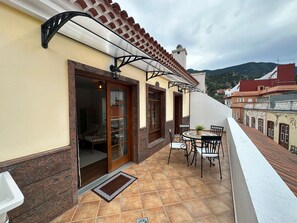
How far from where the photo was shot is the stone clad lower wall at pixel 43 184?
4.95 feet

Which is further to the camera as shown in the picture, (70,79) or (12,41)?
(70,79)

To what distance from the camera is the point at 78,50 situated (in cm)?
213

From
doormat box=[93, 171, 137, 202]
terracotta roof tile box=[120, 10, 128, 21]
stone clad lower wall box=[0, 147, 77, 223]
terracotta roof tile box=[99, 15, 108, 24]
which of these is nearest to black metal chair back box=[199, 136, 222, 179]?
doormat box=[93, 171, 137, 202]

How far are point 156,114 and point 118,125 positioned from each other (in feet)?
6.95

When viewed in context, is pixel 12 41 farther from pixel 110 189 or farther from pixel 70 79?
pixel 110 189

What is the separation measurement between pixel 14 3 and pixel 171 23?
18.3 feet

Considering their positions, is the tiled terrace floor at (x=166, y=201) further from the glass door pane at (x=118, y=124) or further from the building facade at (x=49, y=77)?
the glass door pane at (x=118, y=124)

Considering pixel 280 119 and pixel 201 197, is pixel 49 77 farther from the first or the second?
pixel 280 119

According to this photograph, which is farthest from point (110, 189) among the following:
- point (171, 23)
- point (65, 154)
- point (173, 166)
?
point (171, 23)

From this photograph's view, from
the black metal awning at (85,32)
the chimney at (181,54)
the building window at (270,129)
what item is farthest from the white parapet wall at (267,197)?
the building window at (270,129)

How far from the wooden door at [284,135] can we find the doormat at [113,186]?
13.1 meters

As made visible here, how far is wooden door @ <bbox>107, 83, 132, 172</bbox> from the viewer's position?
3119mm

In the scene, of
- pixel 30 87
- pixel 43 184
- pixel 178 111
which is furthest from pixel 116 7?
pixel 178 111

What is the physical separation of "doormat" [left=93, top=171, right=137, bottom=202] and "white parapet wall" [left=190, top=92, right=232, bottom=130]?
6.75 meters
